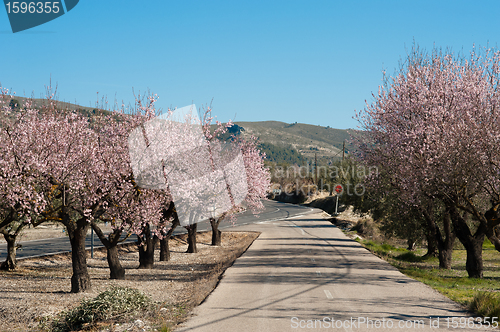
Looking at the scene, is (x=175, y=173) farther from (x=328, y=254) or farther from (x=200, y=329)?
(x=328, y=254)

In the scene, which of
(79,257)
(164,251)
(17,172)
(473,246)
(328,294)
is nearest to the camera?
(17,172)

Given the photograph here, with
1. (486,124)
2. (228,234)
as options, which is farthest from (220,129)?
(228,234)

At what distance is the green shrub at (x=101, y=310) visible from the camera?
1115 cm

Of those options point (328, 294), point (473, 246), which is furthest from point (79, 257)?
point (473, 246)

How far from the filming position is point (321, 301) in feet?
43.8

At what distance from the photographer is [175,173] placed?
66.7 ft

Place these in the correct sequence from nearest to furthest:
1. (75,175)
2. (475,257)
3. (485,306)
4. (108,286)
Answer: (485,306) < (75,175) < (108,286) < (475,257)

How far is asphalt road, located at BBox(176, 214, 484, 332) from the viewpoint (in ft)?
34.4

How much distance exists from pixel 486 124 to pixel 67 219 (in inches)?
695

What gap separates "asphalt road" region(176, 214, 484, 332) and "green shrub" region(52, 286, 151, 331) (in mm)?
1959

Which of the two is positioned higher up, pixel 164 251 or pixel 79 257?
pixel 79 257

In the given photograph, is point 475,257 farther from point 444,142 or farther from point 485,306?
point 485,306

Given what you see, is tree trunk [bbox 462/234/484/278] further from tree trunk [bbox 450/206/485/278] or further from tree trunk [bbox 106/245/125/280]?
tree trunk [bbox 106/245/125/280]

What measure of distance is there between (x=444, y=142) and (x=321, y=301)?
1080 cm
